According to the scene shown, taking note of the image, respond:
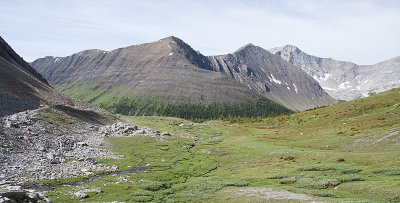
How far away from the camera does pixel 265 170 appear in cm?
5369

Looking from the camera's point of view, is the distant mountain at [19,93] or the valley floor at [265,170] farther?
the distant mountain at [19,93]

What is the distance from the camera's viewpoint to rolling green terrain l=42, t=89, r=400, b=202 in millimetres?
35594

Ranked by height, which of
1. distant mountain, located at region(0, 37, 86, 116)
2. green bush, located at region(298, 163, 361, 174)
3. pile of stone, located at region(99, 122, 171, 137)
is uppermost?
distant mountain, located at region(0, 37, 86, 116)

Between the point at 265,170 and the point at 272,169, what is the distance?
1531 millimetres

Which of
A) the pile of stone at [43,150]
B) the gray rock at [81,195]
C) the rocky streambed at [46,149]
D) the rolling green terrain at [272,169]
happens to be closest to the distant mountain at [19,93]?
the rocky streambed at [46,149]

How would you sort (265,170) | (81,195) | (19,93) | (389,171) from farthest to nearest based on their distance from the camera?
(19,93) < (265,170) < (389,171) < (81,195)

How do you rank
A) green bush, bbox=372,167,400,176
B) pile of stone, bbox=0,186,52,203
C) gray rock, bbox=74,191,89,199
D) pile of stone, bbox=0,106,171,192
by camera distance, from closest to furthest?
pile of stone, bbox=0,186,52,203 → gray rock, bbox=74,191,89,199 → green bush, bbox=372,167,400,176 → pile of stone, bbox=0,106,171,192

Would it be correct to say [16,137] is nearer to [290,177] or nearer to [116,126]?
A: [116,126]

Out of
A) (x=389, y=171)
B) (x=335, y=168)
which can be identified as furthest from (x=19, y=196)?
(x=389, y=171)

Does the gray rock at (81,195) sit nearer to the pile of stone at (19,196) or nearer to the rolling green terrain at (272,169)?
the rolling green terrain at (272,169)

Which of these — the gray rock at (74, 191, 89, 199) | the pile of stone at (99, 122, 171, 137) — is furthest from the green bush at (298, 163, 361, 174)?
the pile of stone at (99, 122, 171, 137)

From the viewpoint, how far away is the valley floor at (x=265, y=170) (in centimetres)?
3519

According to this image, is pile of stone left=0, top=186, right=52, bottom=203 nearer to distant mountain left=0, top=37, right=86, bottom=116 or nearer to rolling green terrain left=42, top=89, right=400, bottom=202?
rolling green terrain left=42, top=89, right=400, bottom=202

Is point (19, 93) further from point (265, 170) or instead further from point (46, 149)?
point (265, 170)
